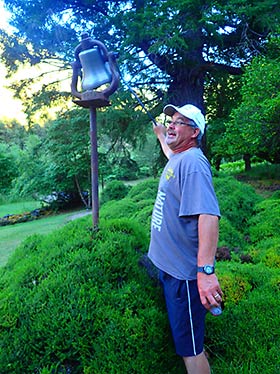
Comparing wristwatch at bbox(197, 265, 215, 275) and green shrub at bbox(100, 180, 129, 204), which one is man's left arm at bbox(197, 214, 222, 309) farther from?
green shrub at bbox(100, 180, 129, 204)

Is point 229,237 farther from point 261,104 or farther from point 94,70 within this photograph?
point 94,70

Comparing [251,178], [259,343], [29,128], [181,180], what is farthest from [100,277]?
[29,128]

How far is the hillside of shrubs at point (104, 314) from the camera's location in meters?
1.46

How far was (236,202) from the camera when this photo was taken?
16.4 feet

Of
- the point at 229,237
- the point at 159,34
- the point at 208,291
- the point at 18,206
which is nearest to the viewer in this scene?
the point at 208,291

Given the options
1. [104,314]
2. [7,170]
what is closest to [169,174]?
[104,314]

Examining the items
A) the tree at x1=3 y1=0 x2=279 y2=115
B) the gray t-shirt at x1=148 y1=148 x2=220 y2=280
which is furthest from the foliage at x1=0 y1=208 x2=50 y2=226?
the gray t-shirt at x1=148 y1=148 x2=220 y2=280

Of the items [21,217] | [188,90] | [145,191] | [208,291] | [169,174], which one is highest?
[188,90]

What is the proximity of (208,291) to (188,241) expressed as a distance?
0.24m

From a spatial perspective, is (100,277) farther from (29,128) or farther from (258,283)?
(29,128)

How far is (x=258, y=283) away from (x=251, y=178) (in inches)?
288

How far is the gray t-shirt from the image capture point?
1.29 metres

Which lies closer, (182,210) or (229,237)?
(182,210)

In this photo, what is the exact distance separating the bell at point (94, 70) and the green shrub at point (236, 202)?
10.7 ft
